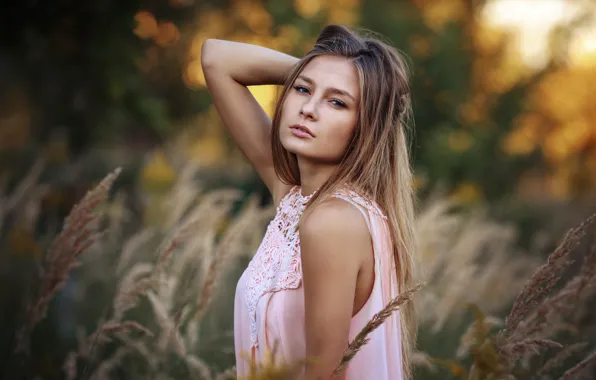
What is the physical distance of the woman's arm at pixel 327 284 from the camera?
5.61ft

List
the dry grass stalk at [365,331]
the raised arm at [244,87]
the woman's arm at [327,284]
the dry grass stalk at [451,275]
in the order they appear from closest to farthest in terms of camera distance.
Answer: the dry grass stalk at [365,331] → the woman's arm at [327,284] → the raised arm at [244,87] → the dry grass stalk at [451,275]

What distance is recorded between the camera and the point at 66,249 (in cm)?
209

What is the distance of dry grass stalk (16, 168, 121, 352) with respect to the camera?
6.81ft

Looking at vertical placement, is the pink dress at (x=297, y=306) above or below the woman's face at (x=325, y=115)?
below

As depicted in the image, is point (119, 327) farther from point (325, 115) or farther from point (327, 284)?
point (325, 115)

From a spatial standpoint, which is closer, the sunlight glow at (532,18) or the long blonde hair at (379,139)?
the long blonde hair at (379,139)

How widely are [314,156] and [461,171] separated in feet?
23.4

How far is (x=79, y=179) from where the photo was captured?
6965 mm

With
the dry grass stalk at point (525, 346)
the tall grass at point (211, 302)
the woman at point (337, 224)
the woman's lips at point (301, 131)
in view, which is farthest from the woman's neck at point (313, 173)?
the dry grass stalk at point (525, 346)

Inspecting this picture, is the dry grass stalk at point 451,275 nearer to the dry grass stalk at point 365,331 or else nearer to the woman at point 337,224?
the woman at point 337,224

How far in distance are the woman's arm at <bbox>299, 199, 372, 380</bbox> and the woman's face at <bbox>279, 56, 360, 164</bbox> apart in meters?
0.27

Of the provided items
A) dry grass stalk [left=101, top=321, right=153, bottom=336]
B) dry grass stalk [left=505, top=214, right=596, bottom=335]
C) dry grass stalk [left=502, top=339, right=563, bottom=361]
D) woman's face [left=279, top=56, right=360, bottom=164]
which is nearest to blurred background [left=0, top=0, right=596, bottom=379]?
dry grass stalk [left=101, top=321, right=153, bottom=336]

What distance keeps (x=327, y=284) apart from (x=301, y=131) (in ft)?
1.62

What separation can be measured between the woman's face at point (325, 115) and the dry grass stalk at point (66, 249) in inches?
23.7
